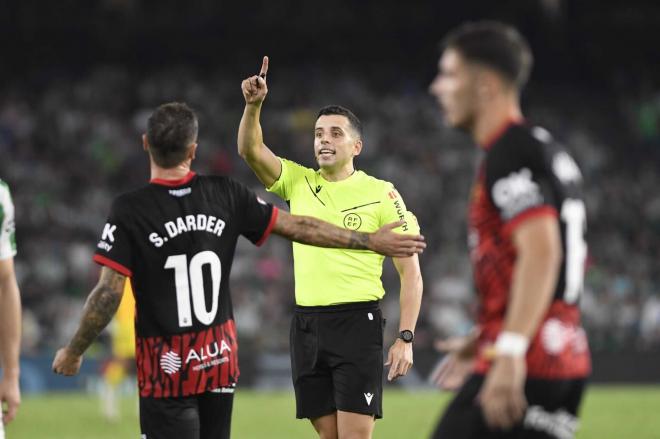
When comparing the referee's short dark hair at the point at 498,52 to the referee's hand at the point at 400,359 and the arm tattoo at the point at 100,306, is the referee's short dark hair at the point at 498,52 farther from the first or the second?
the referee's hand at the point at 400,359

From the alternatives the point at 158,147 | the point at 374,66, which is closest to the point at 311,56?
the point at 374,66

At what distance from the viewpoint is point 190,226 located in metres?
6.10

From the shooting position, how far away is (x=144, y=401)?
627 cm

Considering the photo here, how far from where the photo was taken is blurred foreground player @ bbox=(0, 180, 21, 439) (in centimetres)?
562

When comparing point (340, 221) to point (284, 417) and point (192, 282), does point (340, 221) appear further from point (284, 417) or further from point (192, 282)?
point (284, 417)

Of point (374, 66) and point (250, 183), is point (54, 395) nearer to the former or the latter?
point (250, 183)

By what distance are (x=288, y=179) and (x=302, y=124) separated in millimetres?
20857

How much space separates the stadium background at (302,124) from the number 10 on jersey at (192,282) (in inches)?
629

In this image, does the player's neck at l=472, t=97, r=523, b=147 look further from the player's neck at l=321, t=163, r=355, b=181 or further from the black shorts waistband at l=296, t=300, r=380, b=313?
the player's neck at l=321, t=163, r=355, b=181

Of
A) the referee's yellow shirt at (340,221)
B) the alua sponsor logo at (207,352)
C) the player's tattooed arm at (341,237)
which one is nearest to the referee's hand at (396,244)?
the player's tattooed arm at (341,237)

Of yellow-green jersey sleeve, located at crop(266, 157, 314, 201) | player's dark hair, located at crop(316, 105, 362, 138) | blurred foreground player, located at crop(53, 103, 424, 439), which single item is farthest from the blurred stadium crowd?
blurred foreground player, located at crop(53, 103, 424, 439)

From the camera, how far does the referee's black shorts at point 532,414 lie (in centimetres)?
448

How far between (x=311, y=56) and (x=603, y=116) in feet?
27.6

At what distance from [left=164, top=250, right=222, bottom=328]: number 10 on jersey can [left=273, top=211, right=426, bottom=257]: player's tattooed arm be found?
423 millimetres
